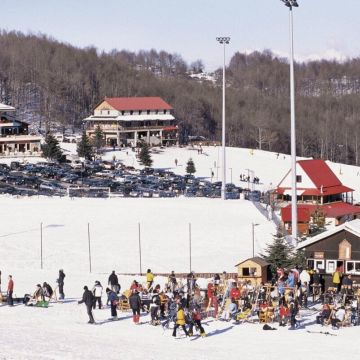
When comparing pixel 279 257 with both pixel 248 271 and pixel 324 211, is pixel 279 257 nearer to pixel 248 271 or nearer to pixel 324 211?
pixel 248 271

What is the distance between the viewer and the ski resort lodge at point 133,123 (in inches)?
4427

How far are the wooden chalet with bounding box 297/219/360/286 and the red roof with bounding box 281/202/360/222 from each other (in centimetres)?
→ 2345

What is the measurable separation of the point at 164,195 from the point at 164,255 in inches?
833

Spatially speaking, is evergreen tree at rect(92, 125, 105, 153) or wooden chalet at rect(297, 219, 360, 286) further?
evergreen tree at rect(92, 125, 105, 153)

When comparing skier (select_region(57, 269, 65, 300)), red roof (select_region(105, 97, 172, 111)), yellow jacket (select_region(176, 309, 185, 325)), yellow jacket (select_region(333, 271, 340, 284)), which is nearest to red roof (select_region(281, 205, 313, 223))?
yellow jacket (select_region(333, 271, 340, 284))

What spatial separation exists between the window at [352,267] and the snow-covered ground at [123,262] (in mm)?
5382

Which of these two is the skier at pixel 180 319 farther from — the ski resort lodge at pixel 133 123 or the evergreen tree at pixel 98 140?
the ski resort lodge at pixel 133 123

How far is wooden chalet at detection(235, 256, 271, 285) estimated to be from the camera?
111 feet

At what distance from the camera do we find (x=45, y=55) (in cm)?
15500

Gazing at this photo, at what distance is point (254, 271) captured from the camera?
34.0 metres

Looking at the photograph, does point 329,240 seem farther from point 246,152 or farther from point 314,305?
point 246,152

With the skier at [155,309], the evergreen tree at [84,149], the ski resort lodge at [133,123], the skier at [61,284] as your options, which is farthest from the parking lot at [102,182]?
the skier at [155,309]

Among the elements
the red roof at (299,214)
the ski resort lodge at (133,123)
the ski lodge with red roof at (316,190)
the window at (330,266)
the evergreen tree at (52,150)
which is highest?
the ski resort lodge at (133,123)

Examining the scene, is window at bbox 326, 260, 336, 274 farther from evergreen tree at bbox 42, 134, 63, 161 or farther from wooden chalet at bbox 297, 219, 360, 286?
evergreen tree at bbox 42, 134, 63, 161
